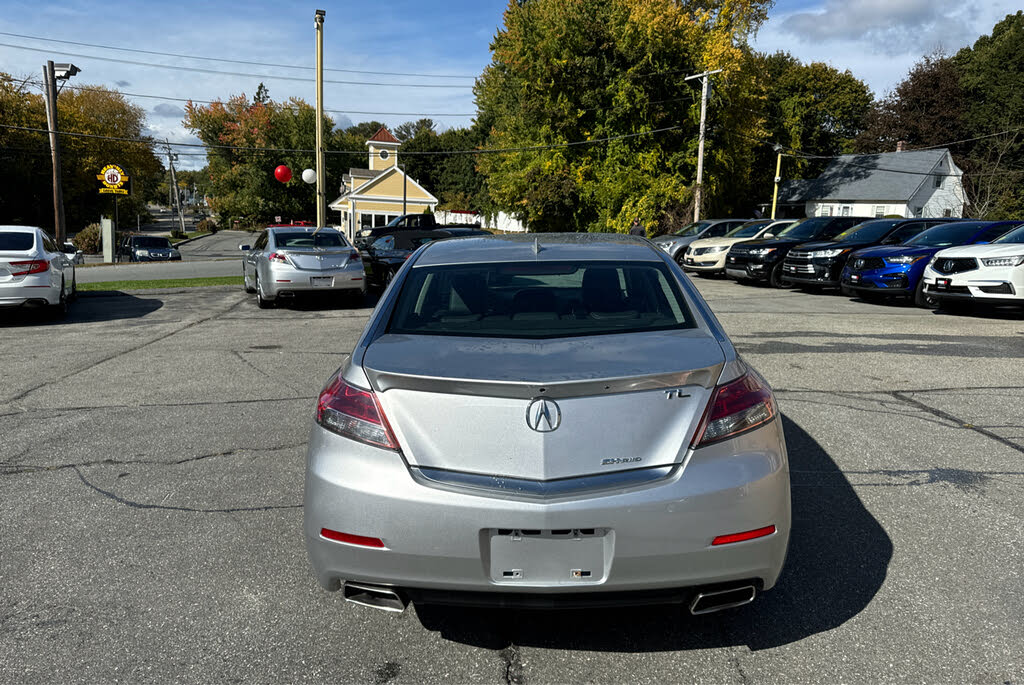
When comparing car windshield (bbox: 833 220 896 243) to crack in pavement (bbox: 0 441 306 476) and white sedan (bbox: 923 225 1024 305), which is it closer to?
white sedan (bbox: 923 225 1024 305)

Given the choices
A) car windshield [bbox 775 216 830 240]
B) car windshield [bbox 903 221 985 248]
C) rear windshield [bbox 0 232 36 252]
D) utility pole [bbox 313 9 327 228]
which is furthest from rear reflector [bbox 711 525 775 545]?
utility pole [bbox 313 9 327 228]

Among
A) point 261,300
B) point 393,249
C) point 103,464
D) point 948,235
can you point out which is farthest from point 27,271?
point 948,235

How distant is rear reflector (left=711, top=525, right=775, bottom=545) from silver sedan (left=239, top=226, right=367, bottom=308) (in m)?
12.3

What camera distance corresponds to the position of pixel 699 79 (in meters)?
40.6

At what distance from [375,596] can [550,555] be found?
27.0 inches

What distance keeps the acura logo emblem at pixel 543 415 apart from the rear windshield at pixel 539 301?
21.9 inches

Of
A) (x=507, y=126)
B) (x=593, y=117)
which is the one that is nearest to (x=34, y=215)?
(x=507, y=126)

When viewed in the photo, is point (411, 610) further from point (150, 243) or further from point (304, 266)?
point (150, 243)

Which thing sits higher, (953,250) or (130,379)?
(953,250)

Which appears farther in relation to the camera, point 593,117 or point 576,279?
point 593,117

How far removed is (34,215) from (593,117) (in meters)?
37.9

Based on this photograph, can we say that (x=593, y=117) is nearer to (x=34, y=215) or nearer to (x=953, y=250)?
(x=953, y=250)

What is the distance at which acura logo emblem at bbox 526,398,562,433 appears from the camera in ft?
8.57

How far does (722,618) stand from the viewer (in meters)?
3.25
